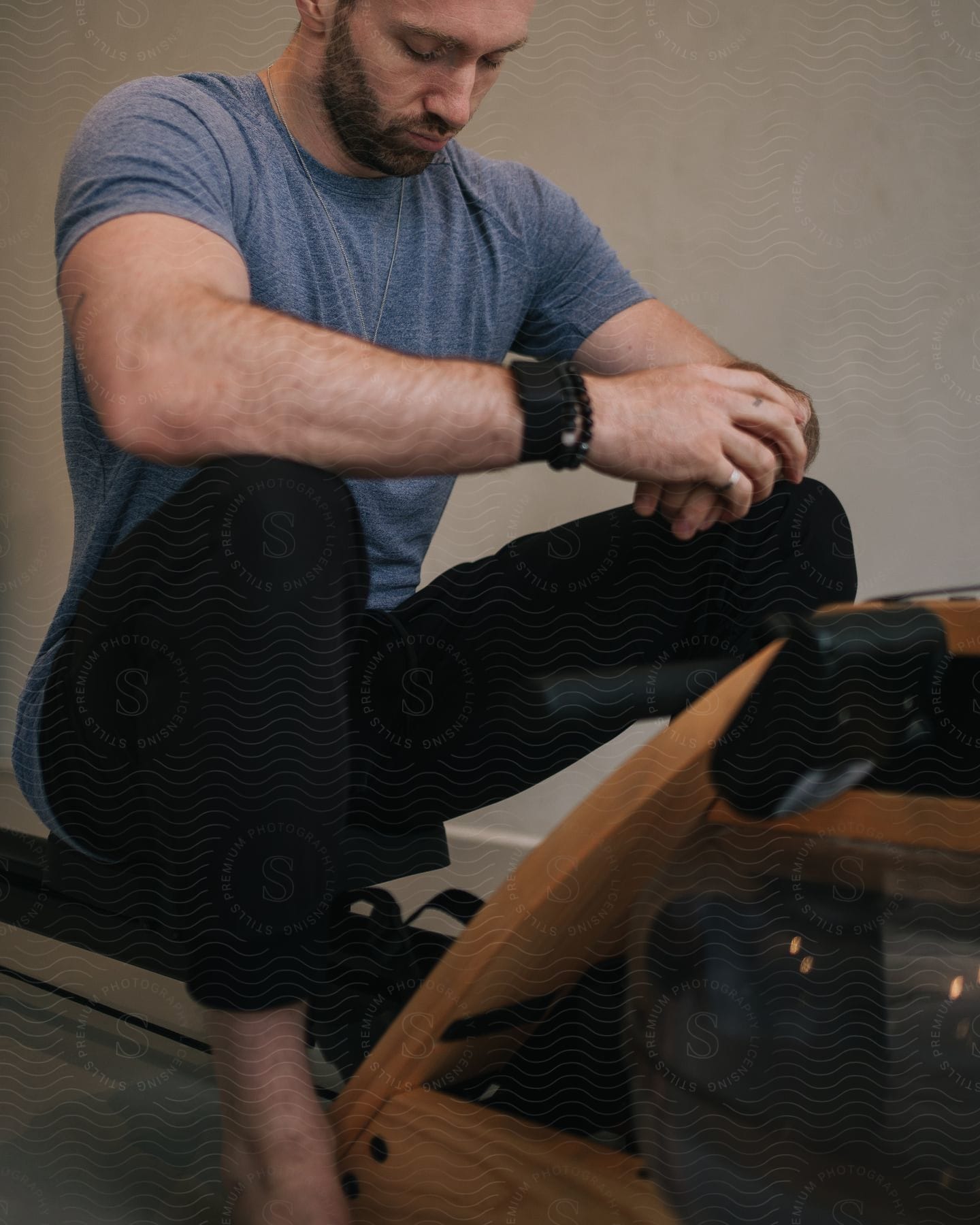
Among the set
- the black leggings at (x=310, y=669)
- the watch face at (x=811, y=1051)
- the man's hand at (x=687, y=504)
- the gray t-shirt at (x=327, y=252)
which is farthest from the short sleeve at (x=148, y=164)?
the watch face at (x=811, y=1051)

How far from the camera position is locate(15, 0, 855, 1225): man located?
1.23 feet

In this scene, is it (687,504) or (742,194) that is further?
(742,194)

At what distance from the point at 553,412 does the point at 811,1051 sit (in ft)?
0.86

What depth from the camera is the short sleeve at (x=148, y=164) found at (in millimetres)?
387

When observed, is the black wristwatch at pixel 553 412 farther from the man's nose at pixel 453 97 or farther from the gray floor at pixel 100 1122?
the gray floor at pixel 100 1122

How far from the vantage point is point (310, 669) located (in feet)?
1.26

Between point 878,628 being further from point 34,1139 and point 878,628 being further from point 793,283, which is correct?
point 34,1139

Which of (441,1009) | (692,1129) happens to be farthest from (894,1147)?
(441,1009)

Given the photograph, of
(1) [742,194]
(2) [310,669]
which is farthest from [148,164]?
(1) [742,194]

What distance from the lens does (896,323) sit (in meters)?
0.60

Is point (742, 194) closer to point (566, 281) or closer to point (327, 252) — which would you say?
point (566, 281)

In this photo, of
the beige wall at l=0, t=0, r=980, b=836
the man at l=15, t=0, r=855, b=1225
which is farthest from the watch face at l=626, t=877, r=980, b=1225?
the beige wall at l=0, t=0, r=980, b=836

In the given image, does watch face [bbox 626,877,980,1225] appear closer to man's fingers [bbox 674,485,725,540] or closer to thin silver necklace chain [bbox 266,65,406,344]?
man's fingers [bbox 674,485,725,540]

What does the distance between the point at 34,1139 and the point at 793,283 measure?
63 cm
